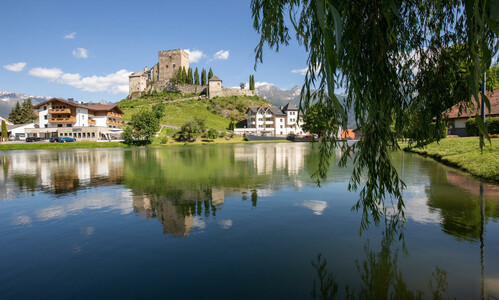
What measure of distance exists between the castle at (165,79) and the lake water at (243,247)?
421 feet

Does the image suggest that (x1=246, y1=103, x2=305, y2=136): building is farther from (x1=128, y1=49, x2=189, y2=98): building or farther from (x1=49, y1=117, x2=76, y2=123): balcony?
(x1=49, y1=117, x2=76, y2=123): balcony

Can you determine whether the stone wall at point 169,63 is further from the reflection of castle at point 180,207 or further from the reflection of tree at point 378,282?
the reflection of tree at point 378,282

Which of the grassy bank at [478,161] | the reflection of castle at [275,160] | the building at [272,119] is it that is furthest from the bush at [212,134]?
the grassy bank at [478,161]

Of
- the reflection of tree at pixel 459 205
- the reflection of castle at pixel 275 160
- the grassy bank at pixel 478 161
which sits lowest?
the reflection of tree at pixel 459 205

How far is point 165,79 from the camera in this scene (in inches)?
5694

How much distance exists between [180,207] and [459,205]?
974 cm

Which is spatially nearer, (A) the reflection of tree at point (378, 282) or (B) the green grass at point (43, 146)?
(A) the reflection of tree at point (378, 282)

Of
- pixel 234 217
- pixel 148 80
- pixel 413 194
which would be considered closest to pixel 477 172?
pixel 413 194

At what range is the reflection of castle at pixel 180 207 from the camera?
8485 millimetres

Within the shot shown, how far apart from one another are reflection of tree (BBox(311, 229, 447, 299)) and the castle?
133 m

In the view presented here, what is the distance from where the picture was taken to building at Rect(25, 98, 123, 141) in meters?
76.9

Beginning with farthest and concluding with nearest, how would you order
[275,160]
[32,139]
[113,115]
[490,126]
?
[113,115] < [32,139] < [490,126] < [275,160]

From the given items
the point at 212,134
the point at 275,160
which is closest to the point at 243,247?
the point at 275,160

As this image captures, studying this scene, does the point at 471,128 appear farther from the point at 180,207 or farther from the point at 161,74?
the point at 161,74
